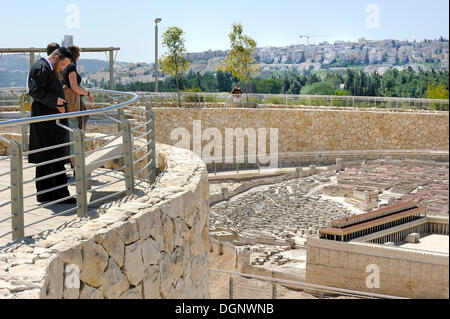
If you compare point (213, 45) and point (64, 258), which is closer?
point (64, 258)

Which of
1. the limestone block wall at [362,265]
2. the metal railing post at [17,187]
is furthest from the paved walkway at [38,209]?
the limestone block wall at [362,265]

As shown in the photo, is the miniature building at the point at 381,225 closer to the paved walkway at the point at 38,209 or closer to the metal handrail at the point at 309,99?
the metal handrail at the point at 309,99

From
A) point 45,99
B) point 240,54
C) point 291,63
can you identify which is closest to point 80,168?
point 45,99

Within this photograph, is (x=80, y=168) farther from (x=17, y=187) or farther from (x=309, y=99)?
(x=309, y=99)

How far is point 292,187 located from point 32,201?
1987cm

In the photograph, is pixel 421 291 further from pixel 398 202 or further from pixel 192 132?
pixel 398 202

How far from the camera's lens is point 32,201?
4234mm

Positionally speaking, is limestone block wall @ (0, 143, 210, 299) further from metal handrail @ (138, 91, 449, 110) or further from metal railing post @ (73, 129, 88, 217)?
metal handrail @ (138, 91, 449, 110)

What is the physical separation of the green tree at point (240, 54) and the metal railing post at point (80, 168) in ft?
76.0

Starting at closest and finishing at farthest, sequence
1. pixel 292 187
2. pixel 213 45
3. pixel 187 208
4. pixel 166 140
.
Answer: pixel 187 208 → pixel 166 140 → pixel 292 187 → pixel 213 45

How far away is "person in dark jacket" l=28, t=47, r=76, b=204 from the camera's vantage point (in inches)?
162

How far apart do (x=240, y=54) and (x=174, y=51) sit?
2.80m

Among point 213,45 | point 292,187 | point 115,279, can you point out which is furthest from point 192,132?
point 213,45

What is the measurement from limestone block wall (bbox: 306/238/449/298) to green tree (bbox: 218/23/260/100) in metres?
10.7
